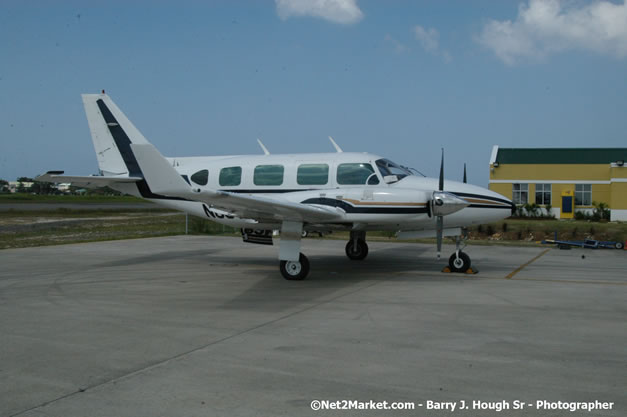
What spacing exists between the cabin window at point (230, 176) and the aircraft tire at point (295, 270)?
2.92 metres

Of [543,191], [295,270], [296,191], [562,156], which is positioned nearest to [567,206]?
[543,191]

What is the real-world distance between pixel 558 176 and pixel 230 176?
98.1ft

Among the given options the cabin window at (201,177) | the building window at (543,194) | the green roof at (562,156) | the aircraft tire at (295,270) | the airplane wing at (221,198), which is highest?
the green roof at (562,156)

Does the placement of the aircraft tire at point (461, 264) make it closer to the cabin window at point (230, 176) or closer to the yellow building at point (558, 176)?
the cabin window at point (230, 176)

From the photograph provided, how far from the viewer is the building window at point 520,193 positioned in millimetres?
36625

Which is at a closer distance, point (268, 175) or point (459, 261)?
point (459, 261)

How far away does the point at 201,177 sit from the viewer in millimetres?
13398

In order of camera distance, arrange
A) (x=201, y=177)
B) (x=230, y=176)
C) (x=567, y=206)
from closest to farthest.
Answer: (x=230, y=176) → (x=201, y=177) → (x=567, y=206)

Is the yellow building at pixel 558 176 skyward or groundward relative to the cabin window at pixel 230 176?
skyward

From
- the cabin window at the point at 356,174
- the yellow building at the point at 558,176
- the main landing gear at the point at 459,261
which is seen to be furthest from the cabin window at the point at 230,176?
the yellow building at the point at 558,176

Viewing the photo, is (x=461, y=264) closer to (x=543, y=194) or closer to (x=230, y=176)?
(x=230, y=176)

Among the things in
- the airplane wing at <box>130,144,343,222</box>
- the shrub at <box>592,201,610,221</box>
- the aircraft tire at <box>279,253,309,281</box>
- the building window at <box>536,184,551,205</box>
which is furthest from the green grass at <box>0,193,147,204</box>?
the airplane wing at <box>130,144,343,222</box>

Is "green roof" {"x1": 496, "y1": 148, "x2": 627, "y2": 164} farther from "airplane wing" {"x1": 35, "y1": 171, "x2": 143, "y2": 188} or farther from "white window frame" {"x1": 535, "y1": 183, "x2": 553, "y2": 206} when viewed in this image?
"airplane wing" {"x1": 35, "y1": 171, "x2": 143, "y2": 188}

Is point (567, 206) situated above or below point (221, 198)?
above
